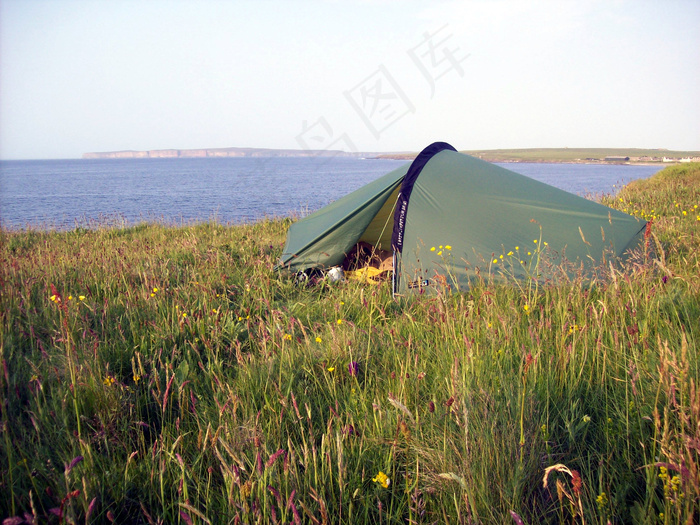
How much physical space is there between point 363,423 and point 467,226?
3.02m

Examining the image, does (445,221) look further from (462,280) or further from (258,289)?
(258,289)

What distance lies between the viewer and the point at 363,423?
6.18 ft

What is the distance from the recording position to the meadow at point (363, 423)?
1396 millimetres

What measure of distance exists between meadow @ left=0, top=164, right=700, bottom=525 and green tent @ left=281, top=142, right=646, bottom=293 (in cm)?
79

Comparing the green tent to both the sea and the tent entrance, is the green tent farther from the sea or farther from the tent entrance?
the sea

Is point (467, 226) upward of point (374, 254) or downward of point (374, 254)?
upward

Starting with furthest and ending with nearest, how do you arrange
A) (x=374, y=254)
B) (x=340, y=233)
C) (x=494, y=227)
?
(x=340, y=233)
(x=374, y=254)
(x=494, y=227)

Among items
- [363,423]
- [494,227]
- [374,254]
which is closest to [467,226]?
[494,227]

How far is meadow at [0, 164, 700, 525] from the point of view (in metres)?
1.40

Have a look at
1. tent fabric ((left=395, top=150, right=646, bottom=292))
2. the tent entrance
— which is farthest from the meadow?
the tent entrance

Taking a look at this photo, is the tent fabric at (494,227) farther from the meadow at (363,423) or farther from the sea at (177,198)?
the sea at (177,198)

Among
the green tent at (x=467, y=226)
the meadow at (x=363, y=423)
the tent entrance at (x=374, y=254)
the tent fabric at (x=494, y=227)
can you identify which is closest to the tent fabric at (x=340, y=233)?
the green tent at (x=467, y=226)

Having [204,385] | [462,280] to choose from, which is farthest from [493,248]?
[204,385]

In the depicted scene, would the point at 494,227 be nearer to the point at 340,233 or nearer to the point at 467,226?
the point at 467,226
